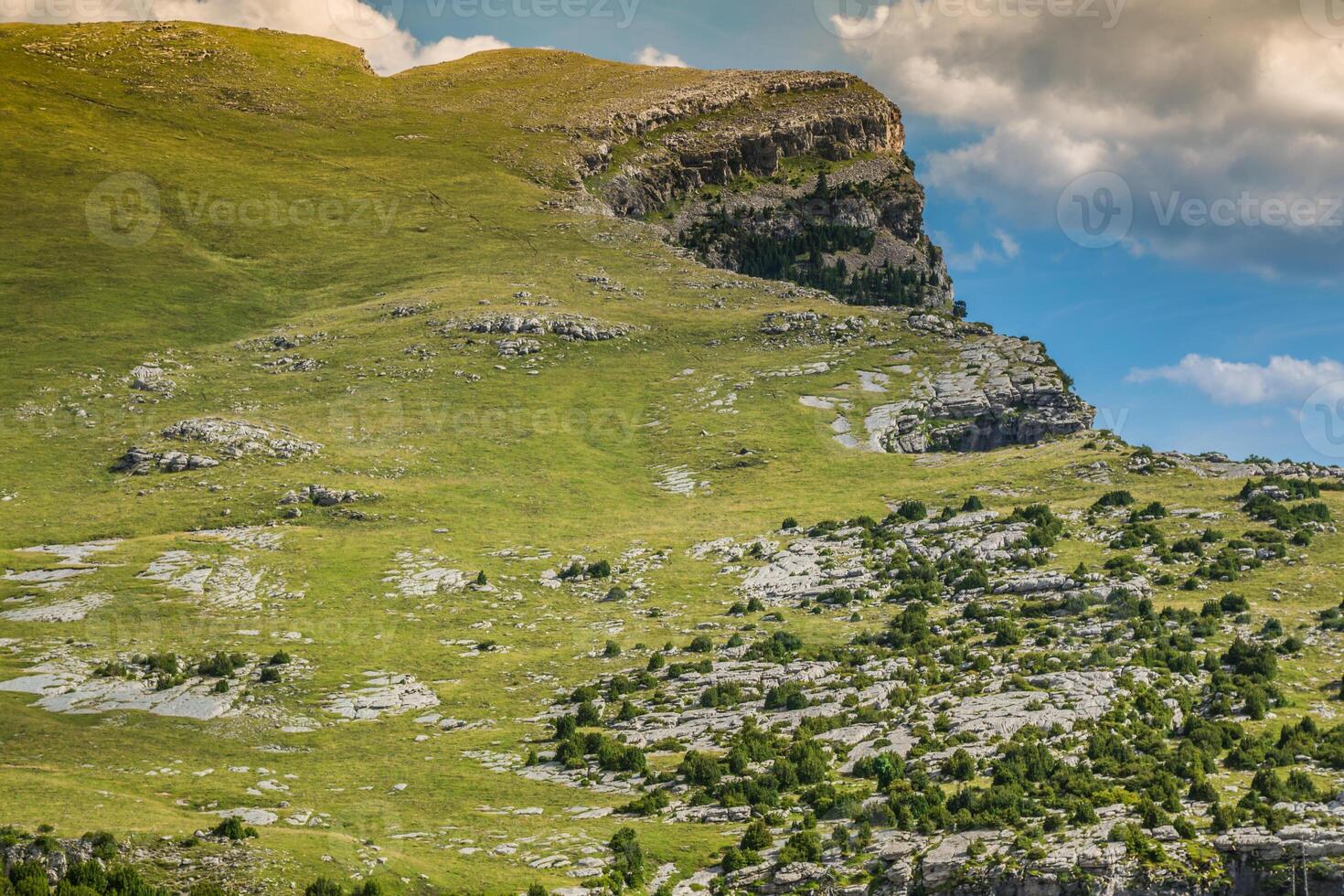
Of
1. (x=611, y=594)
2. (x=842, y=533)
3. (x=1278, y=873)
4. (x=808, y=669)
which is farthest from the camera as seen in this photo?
(x=842, y=533)

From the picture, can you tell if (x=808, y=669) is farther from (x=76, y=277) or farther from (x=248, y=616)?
(x=76, y=277)

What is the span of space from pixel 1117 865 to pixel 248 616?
61.8m

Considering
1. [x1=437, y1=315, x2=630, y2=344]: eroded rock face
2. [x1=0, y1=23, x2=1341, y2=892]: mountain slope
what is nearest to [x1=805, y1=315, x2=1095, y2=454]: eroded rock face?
[x1=0, y1=23, x2=1341, y2=892]: mountain slope

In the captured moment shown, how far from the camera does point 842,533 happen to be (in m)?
97.2

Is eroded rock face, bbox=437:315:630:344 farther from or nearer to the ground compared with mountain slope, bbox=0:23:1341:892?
farther from the ground

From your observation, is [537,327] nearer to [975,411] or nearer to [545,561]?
[975,411]

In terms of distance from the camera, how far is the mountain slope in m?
51.3

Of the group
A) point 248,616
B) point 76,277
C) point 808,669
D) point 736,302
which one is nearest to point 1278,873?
point 808,669

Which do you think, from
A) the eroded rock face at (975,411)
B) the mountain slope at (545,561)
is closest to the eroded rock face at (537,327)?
the mountain slope at (545,561)

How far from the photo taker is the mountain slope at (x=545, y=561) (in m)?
51.3

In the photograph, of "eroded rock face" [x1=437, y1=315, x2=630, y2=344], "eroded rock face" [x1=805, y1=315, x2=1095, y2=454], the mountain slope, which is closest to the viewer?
the mountain slope

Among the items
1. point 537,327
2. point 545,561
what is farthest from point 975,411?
point 545,561

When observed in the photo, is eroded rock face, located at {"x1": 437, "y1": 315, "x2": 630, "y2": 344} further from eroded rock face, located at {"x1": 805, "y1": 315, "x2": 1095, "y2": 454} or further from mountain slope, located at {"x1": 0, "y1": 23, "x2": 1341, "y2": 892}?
eroded rock face, located at {"x1": 805, "y1": 315, "x2": 1095, "y2": 454}

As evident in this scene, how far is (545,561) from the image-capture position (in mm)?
94938
